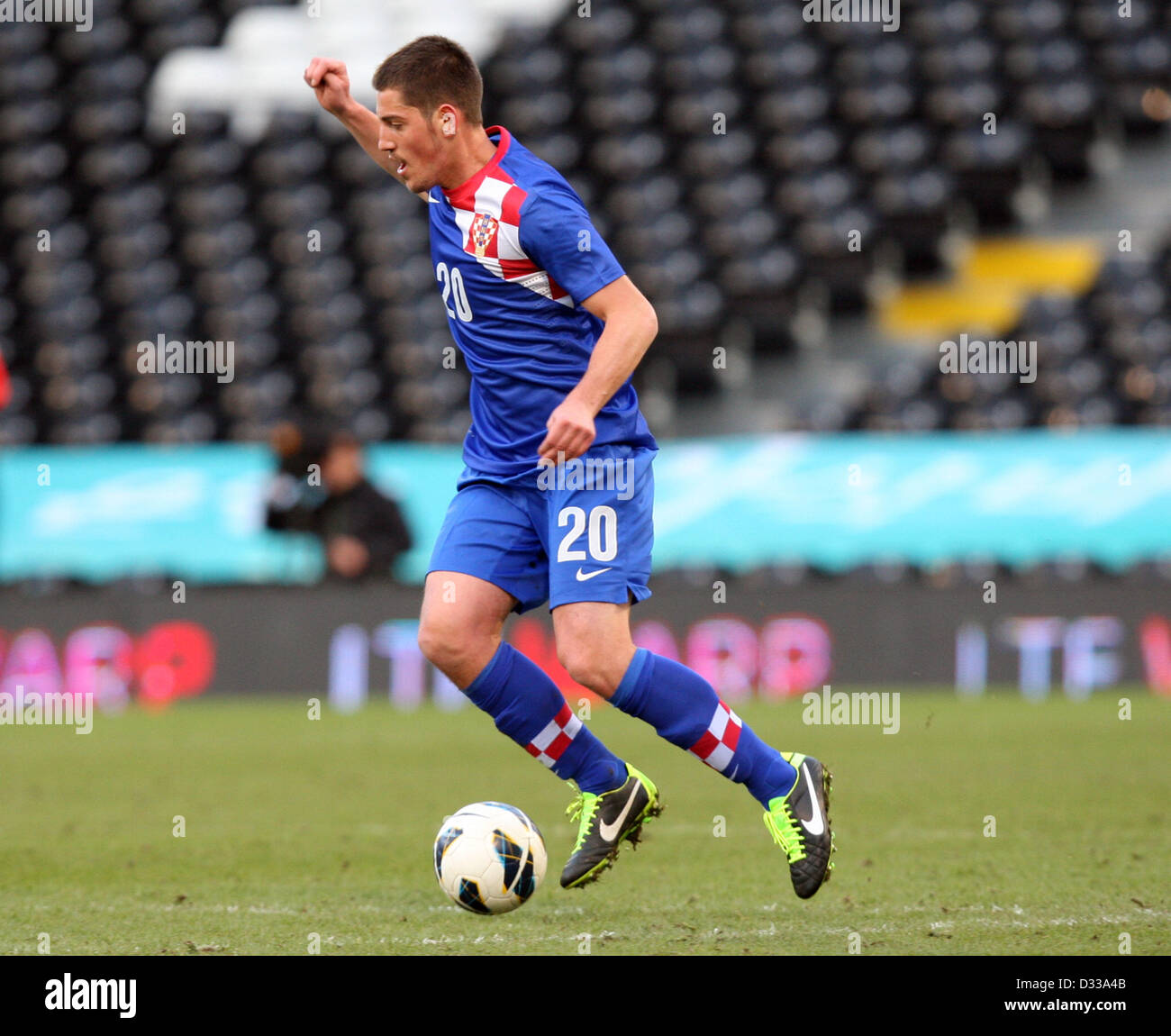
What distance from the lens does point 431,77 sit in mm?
4246

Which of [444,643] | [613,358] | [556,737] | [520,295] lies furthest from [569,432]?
[556,737]

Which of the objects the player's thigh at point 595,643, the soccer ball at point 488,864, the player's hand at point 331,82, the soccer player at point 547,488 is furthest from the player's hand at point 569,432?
the player's hand at point 331,82

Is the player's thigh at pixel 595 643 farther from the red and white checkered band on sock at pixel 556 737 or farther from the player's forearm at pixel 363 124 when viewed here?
the player's forearm at pixel 363 124

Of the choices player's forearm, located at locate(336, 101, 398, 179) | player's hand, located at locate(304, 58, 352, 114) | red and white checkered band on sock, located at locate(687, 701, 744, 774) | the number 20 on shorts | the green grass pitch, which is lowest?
the green grass pitch

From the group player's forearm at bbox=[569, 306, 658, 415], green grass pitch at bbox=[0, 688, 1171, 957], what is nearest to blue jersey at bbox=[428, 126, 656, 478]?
player's forearm at bbox=[569, 306, 658, 415]

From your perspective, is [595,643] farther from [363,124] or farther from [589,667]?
[363,124]

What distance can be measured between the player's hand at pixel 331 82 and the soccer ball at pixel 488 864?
2001 millimetres

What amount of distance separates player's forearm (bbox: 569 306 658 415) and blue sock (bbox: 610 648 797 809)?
65 centimetres

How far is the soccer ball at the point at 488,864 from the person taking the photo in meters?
4.22

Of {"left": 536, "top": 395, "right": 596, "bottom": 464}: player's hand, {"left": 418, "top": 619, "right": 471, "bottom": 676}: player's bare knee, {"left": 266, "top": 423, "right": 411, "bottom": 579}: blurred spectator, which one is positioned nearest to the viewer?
{"left": 536, "top": 395, "right": 596, "bottom": 464}: player's hand

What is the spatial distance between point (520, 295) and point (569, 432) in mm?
560

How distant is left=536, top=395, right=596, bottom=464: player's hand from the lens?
3.97 m

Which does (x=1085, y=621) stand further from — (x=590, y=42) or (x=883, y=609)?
(x=590, y=42)

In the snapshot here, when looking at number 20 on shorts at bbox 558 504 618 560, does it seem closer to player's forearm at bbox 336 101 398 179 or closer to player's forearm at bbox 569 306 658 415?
player's forearm at bbox 569 306 658 415
